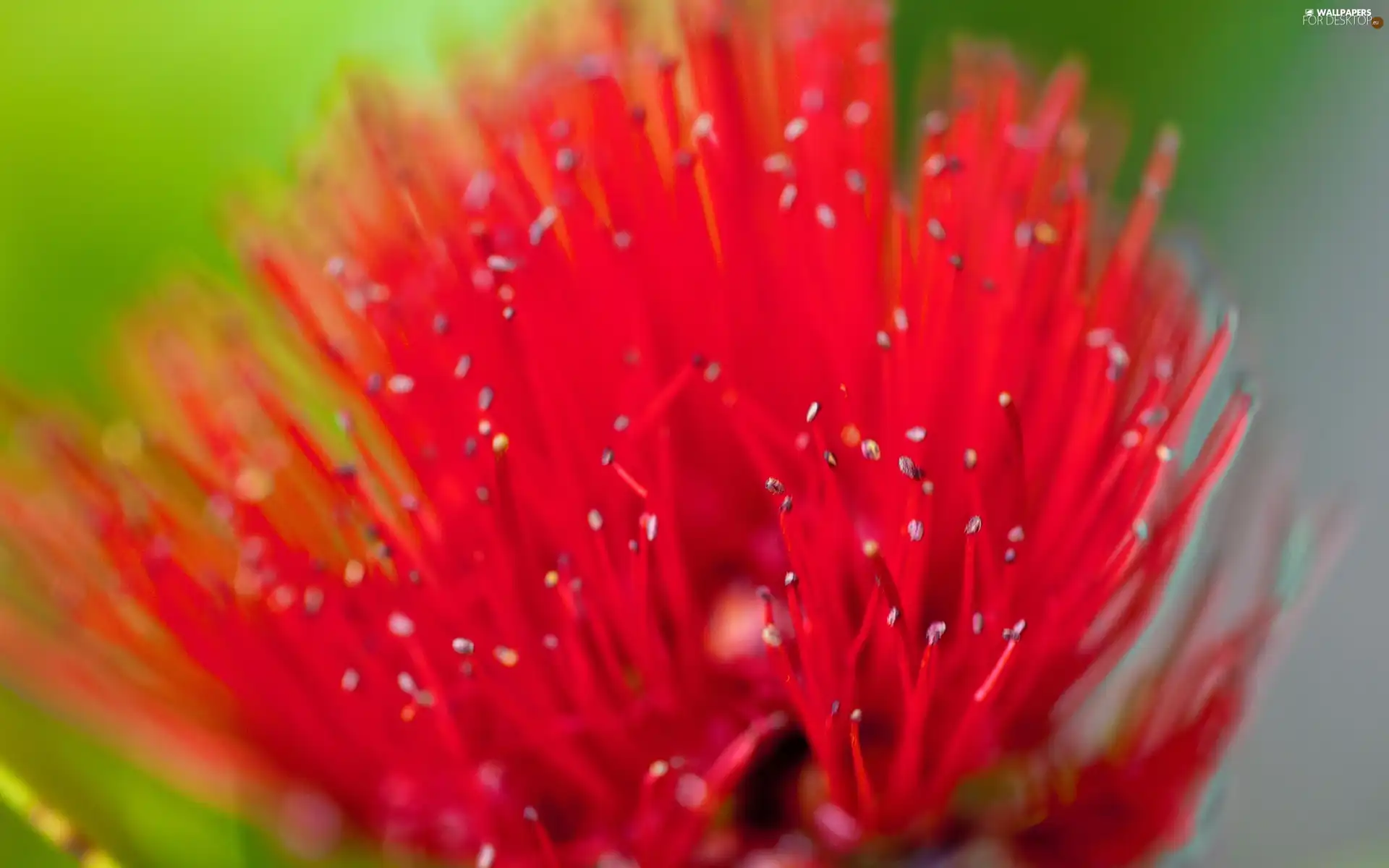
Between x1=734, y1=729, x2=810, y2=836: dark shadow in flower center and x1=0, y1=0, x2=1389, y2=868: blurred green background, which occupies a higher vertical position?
x1=0, y1=0, x2=1389, y2=868: blurred green background

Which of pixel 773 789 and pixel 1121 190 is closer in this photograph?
pixel 773 789

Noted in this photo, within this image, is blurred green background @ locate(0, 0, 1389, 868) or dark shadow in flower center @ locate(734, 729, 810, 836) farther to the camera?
blurred green background @ locate(0, 0, 1389, 868)

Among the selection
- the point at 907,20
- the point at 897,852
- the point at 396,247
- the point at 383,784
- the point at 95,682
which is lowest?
the point at 897,852

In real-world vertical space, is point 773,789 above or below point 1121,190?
below

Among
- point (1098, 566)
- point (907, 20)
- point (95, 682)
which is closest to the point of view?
point (1098, 566)

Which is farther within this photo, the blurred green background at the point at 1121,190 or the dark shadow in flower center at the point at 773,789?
the blurred green background at the point at 1121,190

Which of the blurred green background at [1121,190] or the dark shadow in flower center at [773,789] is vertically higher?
the blurred green background at [1121,190]

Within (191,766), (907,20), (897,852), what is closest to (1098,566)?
(897,852)

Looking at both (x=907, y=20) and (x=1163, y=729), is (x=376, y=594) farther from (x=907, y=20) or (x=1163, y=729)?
(x=907, y=20)
